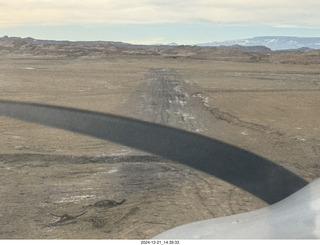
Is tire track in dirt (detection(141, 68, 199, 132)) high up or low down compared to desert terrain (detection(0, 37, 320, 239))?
up

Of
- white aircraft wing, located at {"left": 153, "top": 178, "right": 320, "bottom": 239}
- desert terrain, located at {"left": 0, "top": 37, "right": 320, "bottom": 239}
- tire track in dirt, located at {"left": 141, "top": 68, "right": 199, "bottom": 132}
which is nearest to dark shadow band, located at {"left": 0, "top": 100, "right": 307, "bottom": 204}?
desert terrain, located at {"left": 0, "top": 37, "right": 320, "bottom": 239}

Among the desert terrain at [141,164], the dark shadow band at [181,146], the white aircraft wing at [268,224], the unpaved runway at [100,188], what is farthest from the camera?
the dark shadow band at [181,146]

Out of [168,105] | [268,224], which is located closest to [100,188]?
[268,224]

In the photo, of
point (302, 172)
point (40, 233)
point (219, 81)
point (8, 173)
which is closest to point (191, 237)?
point (40, 233)

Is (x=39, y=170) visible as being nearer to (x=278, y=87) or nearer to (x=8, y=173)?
(x=8, y=173)

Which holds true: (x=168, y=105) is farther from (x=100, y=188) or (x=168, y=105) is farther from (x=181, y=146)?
(x=100, y=188)

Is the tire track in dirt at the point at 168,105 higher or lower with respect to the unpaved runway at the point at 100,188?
higher

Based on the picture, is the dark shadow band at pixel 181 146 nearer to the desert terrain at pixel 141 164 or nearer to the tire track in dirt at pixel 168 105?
the desert terrain at pixel 141 164

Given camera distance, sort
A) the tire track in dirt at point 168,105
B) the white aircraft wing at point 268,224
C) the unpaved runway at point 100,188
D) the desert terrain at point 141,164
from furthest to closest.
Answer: the tire track in dirt at point 168,105, the desert terrain at point 141,164, the unpaved runway at point 100,188, the white aircraft wing at point 268,224

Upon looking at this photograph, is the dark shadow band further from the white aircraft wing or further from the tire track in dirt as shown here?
the tire track in dirt

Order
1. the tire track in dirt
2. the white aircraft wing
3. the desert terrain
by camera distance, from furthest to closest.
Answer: the tire track in dirt < the desert terrain < the white aircraft wing

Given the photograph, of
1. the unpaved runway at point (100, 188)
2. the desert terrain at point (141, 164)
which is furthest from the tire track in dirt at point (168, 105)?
the unpaved runway at point (100, 188)
